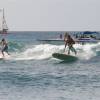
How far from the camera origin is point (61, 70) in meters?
28.6

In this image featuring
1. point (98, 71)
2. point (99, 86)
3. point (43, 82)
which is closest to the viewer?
point (99, 86)

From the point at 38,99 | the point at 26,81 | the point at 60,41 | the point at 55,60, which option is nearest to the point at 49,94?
the point at 38,99

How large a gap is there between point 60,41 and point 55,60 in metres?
25.7

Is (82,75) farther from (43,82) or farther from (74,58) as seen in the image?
(74,58)

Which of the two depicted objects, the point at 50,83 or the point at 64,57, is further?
the point at 64,57

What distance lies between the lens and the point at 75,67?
101 feet

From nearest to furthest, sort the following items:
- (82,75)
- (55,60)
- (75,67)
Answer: (82,75)
(75,67)
(55,60)

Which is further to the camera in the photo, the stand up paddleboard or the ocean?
the stand up paddleboard

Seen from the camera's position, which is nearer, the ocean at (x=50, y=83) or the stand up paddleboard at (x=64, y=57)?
the ocean at (x=50, y=83)

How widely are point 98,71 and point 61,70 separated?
2.10 m

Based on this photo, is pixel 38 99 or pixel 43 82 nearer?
pixel 38 99

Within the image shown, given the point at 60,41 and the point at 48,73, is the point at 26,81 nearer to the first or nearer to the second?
the point at 48,73

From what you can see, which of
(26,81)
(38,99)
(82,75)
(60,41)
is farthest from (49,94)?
(60,41)

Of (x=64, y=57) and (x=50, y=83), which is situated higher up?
(x=50, y=83)
